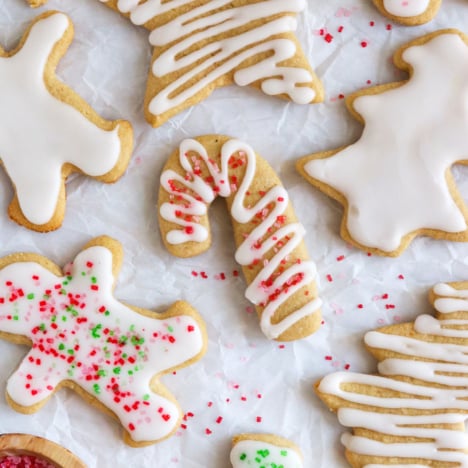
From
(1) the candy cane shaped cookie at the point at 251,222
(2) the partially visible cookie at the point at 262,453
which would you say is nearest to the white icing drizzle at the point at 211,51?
(1) the candy cane shaped cookie at the point at 251,222

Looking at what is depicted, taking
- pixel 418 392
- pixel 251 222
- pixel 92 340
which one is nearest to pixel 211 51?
pixel 251 222

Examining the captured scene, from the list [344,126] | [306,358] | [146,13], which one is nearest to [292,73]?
[344,126]

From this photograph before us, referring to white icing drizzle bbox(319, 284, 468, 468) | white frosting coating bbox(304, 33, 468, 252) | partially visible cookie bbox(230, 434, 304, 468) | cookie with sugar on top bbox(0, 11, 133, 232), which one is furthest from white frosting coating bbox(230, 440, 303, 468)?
cookie with sugar on top bbox(0, 11, 133, 232)

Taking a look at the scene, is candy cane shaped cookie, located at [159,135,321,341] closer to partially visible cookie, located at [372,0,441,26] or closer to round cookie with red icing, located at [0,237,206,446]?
round cookie with red icing, located at [0,237,206,446]

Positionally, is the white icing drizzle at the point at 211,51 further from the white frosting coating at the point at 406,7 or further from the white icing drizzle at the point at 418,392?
the white icing drizzle at the point at 418,392

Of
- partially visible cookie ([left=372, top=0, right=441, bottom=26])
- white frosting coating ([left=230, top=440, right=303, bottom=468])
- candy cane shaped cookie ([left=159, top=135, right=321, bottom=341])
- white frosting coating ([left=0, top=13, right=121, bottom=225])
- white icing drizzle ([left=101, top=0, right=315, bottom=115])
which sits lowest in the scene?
white frosting coating ([left=230, top=440, right=303, bottom=468])

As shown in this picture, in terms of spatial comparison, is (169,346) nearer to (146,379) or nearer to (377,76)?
(146,379)
